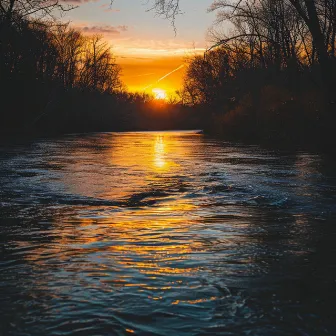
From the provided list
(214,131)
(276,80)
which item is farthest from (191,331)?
(214,131)

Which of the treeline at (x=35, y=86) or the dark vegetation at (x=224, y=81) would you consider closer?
the dark vegetation at (x=224, y=81)

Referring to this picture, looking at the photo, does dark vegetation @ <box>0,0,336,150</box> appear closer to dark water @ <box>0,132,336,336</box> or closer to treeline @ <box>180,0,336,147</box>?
treeline @ <box>180,0,336,147</box>

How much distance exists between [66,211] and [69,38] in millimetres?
77023

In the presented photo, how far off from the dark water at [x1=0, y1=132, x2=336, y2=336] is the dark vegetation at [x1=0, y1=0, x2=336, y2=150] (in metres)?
12.6

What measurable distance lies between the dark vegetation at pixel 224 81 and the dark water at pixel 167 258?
12.6m

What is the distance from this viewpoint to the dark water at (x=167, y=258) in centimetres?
434

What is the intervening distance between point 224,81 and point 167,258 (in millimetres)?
48411

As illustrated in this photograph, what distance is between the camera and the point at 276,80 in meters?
39.4

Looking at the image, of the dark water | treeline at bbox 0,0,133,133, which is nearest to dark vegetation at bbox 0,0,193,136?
treeline at bbox 0,0,133,133

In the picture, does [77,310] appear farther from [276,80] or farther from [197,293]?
[276,80]

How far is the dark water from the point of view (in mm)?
4336

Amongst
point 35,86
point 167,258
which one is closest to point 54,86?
point 35,86

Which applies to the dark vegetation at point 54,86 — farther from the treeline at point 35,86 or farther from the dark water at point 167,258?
the dark water at point 167,258

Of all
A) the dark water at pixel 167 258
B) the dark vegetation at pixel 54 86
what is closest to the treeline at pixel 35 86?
the dark vegetation at pixel 54 86
